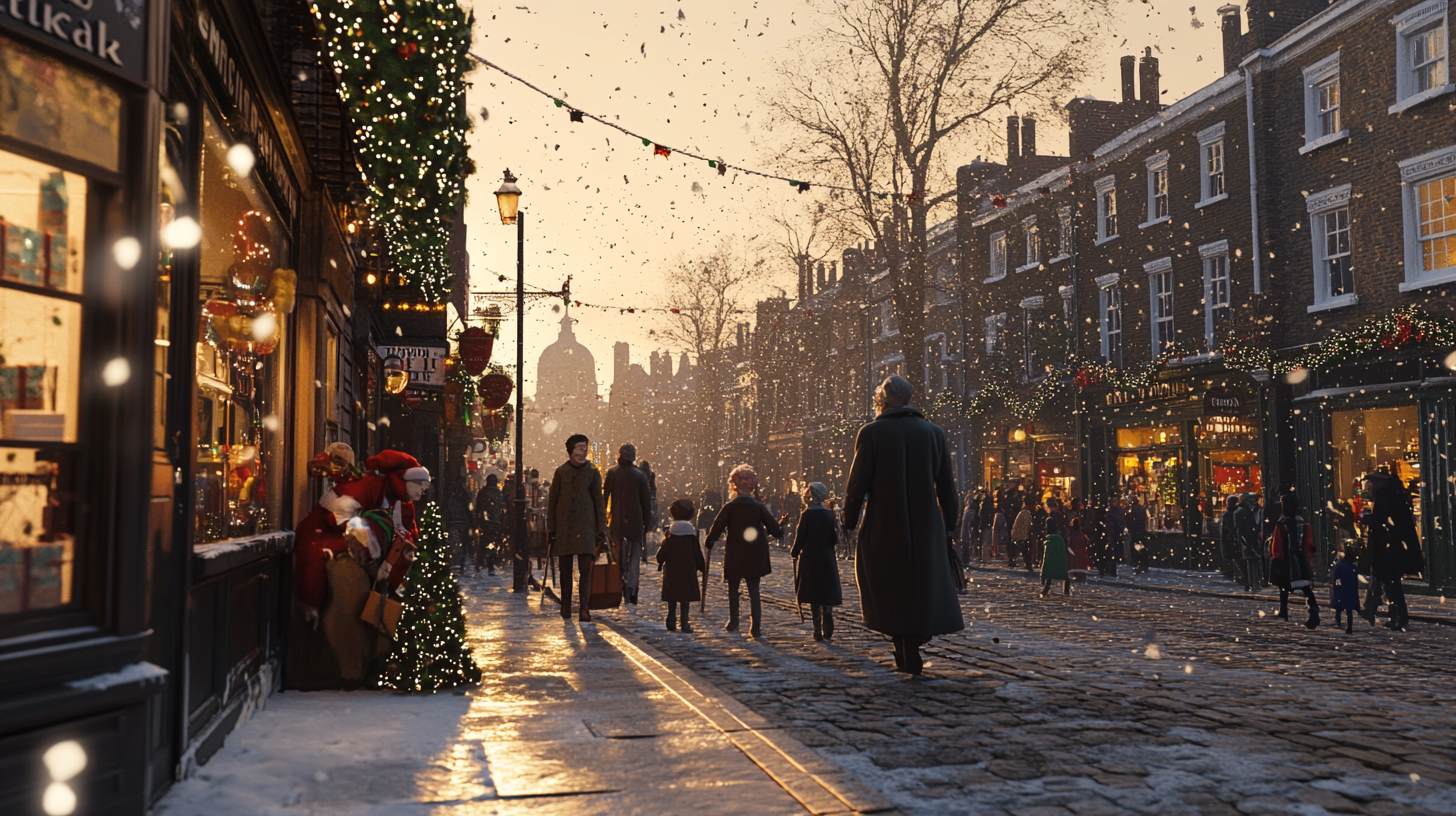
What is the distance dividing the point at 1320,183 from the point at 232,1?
70.7 ft

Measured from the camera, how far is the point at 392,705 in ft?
23.8

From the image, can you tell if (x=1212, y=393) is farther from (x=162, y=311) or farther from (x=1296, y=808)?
(x=162, y=311)

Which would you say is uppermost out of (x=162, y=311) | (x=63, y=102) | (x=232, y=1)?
(x=232, y=1)

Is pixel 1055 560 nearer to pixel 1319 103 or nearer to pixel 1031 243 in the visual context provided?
pixel 1319 103

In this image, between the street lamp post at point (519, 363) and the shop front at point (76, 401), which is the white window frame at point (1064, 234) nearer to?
the street lamp post at point (519, 363)

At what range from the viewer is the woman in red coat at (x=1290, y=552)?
14.2 metres

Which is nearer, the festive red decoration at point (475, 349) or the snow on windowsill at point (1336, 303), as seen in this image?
the festive red decoration at point (475, 349)

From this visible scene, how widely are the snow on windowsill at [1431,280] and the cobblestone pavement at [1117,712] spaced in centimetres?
871

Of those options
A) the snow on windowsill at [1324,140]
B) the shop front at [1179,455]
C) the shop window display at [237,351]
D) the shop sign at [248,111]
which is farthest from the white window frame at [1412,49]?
the shop window display at [237,351]

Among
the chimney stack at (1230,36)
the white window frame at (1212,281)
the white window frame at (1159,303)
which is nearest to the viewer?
the white window frame at (1212,281)

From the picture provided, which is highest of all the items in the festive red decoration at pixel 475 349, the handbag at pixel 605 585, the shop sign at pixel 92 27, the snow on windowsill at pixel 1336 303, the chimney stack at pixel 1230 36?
the chimney stack at pixel 1230 36

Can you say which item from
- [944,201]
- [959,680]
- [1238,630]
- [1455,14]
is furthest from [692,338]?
[959,680]

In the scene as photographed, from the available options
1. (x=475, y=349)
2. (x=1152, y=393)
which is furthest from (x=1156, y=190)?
(x=475, y=349)

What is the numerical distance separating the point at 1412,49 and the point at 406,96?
18232mm
